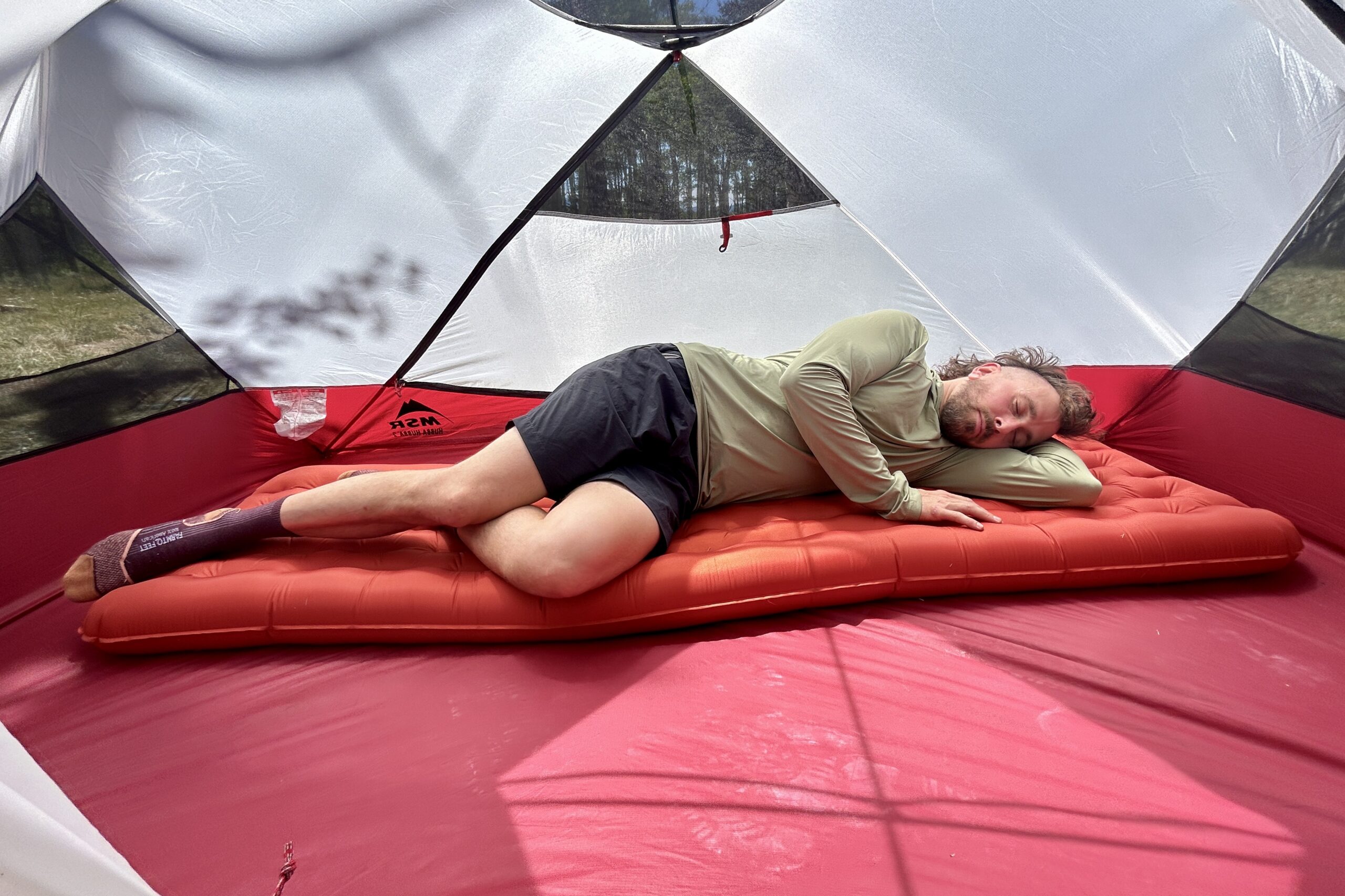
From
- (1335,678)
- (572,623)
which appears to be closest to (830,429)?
(572,623)

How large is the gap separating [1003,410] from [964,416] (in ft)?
0.33

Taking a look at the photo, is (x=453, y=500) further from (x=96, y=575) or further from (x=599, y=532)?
(x=96, y=575)

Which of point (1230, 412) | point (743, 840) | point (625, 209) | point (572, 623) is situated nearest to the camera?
point (743, 840)

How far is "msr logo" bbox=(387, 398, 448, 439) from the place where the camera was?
2.89m

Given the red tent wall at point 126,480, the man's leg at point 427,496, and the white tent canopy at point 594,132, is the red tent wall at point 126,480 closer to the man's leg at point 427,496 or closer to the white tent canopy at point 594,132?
the white tent canopy at point 594,132

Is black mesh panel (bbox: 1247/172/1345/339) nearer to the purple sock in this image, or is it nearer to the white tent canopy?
the white tent canopy

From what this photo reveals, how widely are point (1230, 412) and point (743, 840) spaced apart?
2177 millimetres

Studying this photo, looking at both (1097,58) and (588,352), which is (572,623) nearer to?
(588,352)

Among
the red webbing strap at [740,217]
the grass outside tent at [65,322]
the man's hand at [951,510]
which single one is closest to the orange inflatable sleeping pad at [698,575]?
the man's hand at [951,510]

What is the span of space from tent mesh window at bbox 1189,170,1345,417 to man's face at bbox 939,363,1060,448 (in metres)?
0.68

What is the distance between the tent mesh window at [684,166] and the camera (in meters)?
2.83

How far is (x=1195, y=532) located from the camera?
1866 millimetres

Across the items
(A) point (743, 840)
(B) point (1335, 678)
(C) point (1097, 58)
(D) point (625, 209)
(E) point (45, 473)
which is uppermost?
(C) point (1097, 58)

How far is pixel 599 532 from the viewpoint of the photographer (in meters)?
1.60
